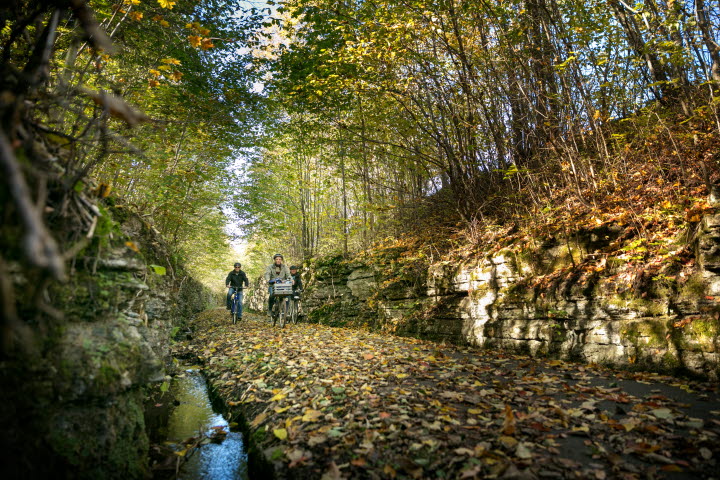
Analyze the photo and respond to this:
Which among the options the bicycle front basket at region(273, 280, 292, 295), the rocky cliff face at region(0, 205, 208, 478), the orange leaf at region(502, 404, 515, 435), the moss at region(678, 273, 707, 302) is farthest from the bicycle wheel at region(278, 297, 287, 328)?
the moss at region(678, 273, 707, 302)

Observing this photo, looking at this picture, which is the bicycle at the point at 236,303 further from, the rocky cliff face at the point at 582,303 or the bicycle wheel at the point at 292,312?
the rocky cliff face at the point at 582,303

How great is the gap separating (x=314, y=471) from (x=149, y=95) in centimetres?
861

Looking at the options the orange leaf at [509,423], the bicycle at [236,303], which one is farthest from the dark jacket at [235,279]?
the orange leaf at [509,423]

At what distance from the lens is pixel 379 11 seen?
7.74 meters

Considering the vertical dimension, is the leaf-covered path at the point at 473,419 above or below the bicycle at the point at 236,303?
below

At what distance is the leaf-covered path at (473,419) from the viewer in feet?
7.93

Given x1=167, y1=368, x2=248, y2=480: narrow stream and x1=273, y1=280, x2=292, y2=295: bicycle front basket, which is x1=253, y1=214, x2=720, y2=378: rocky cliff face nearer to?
x1=273, y1=280, x2=292, y2=295: bicycle front basket

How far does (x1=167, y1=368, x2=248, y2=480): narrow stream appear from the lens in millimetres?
3105

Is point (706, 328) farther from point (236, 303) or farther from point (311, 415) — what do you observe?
point (236, 303)

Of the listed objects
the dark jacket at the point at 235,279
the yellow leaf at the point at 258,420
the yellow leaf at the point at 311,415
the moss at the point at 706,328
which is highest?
the dark jacket at the point at 235,279

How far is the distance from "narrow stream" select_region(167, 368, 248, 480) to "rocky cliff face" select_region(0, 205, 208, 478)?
2.03 feet

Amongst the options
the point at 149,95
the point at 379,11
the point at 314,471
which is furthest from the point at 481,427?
the point at 149,95

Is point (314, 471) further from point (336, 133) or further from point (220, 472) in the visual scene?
point (336, 133)

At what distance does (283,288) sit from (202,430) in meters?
6.14
